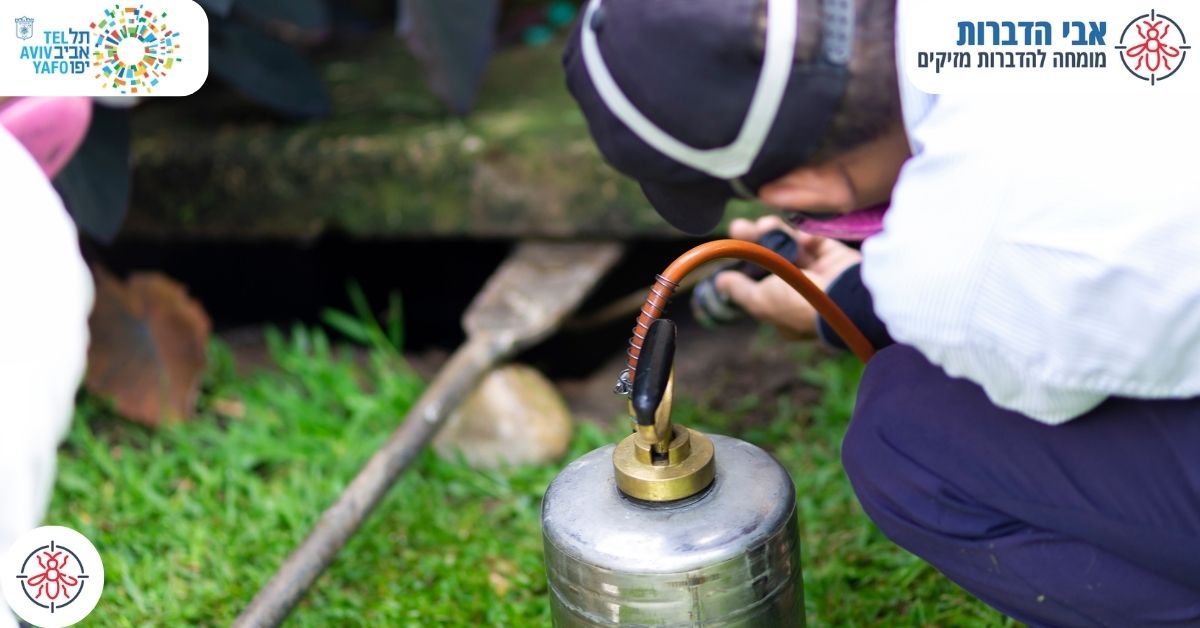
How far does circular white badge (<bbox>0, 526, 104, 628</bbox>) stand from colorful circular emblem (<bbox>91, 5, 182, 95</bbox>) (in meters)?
0.55

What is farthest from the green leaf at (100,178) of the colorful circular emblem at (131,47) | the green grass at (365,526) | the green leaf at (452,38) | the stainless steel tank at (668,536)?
the stainless steel tank at (668,536)

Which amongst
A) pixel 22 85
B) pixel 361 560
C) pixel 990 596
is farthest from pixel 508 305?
pixel 990 596

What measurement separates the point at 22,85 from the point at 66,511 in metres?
0.91

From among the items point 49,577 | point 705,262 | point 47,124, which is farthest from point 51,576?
point 705,262

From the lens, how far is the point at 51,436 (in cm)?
138

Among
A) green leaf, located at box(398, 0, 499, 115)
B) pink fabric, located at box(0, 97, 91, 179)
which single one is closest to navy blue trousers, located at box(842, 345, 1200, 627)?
pink fabric, located at box(0, 97, 91, 179)

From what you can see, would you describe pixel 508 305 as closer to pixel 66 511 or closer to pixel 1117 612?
pixel 66 511

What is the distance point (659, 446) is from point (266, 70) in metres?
1.62

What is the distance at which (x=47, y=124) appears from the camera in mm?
1688

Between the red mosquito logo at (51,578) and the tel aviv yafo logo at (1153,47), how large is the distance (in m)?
1.25

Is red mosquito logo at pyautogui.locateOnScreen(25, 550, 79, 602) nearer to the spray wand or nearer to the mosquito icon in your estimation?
the spray wand

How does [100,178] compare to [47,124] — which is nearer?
[47,124]

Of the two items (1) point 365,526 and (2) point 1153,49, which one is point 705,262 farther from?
(1) point 365,526

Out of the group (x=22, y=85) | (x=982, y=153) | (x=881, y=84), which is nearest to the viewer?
(x=982, y=153)
